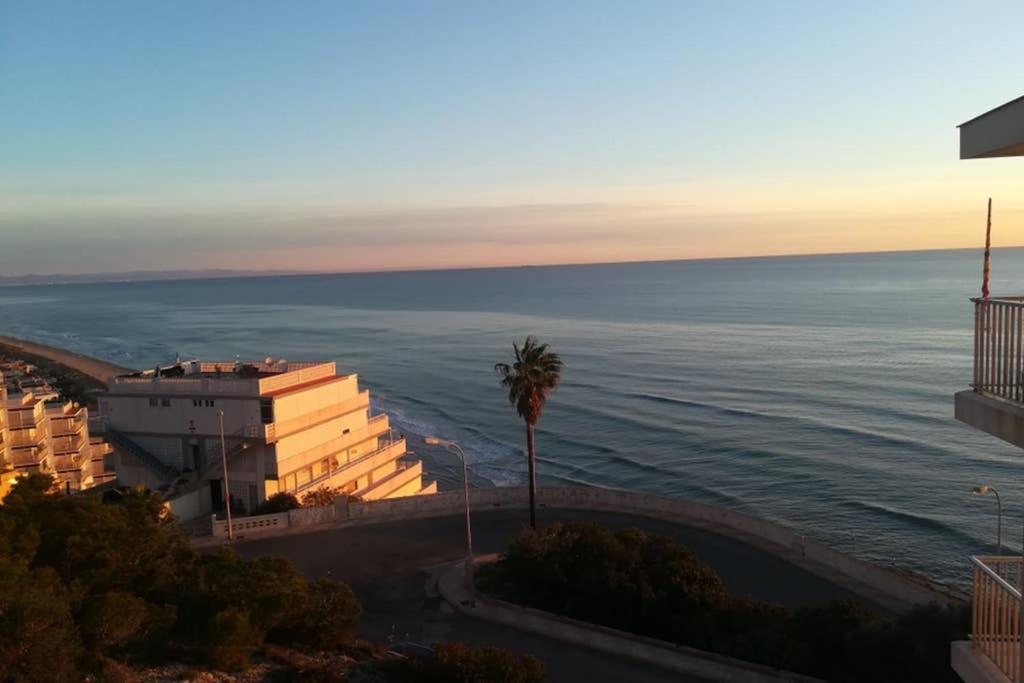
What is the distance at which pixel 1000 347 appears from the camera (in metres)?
6.50

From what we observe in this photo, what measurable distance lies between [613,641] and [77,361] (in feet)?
394

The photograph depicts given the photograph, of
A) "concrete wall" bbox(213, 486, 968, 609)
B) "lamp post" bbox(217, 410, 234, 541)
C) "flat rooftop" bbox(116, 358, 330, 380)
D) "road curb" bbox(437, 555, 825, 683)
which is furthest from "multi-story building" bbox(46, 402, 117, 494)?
"road curb" bbox(437, 555, 825, 683)

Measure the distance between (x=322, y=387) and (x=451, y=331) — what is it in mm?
105086

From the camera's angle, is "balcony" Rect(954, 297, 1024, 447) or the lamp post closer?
"balcony" Rect(954, 297, 1024, 447)

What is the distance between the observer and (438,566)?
90.5ft

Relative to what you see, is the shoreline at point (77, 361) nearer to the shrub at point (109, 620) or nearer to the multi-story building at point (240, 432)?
the multi-story building at point (240, 432)

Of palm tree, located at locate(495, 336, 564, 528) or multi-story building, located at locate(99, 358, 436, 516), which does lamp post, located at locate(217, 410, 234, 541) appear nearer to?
multi-story building, located at locate(99, 358, 436, 516)

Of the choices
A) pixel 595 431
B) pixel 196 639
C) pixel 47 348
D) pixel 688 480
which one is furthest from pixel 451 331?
pixel 196 639

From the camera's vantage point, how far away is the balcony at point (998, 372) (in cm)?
620

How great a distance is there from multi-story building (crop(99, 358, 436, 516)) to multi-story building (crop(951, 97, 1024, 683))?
31239 mm

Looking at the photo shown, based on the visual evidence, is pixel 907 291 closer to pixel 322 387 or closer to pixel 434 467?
pixel 434 467

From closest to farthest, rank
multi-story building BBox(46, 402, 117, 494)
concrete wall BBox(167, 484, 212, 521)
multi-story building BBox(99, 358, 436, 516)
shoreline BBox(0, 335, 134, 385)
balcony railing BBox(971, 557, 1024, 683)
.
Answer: balcony railing BBox(971, 557, 1024, 683)
concrete wall BBox(167, 484, 212, 521)
multi-story building BBox(99, 358, 436, 516)
multi-story building BBox(46, 402, 117, 494)
shoreline BBox(0, 335, 134, 385)

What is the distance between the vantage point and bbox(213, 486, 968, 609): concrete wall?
84.0 feet

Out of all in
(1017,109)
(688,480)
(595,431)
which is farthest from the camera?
(595,431)
